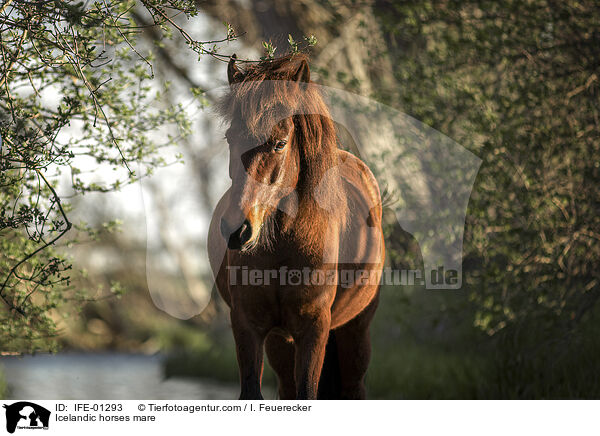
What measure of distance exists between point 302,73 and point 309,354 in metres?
1.20

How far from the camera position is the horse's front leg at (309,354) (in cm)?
244

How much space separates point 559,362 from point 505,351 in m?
0.51

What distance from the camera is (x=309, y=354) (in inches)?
96.3

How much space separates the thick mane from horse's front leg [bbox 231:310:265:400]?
447 millimetres

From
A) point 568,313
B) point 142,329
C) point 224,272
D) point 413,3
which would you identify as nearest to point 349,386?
point 224,272

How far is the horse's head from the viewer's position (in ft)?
7.09

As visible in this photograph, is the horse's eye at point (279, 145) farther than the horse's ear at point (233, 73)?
No

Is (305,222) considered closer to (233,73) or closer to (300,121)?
(300,121)

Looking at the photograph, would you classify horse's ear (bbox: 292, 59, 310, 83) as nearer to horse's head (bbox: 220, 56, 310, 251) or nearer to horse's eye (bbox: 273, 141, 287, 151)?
horse's head (bbox: 220, 56, 310, 251)

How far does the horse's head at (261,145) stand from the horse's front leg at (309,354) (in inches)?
18.9

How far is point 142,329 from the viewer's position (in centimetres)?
1372
